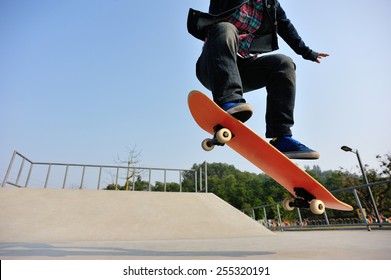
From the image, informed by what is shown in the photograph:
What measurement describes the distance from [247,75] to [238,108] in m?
0.73

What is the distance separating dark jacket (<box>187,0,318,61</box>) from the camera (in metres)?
1.80

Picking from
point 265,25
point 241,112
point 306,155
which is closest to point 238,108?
point 241,112

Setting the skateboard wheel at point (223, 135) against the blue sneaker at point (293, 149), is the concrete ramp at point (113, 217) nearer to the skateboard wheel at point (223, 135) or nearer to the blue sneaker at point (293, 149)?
the blue sneaker at point (293, 149)

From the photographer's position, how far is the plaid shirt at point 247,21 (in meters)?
1.91

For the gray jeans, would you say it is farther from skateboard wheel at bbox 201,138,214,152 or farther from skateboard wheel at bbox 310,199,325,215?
skateboard wheel at bbox 310,199,325,215

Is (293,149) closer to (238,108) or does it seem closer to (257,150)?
(257,150)

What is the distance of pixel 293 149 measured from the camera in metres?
1.80

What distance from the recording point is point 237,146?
6.36ft

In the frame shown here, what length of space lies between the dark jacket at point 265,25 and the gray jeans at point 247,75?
108 mm

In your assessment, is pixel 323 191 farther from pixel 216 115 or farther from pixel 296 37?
pixel 296 37

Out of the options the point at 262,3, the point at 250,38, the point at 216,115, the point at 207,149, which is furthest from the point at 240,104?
the point at 262,3

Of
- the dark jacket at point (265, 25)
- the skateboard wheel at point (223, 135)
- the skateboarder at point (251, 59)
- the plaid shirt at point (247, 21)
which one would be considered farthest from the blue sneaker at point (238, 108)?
the plaid shirt at point (247, 21)

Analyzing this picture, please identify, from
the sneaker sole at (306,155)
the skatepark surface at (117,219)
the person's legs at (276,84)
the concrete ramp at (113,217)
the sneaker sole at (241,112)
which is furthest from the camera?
the concrete ramp at (113,217)
